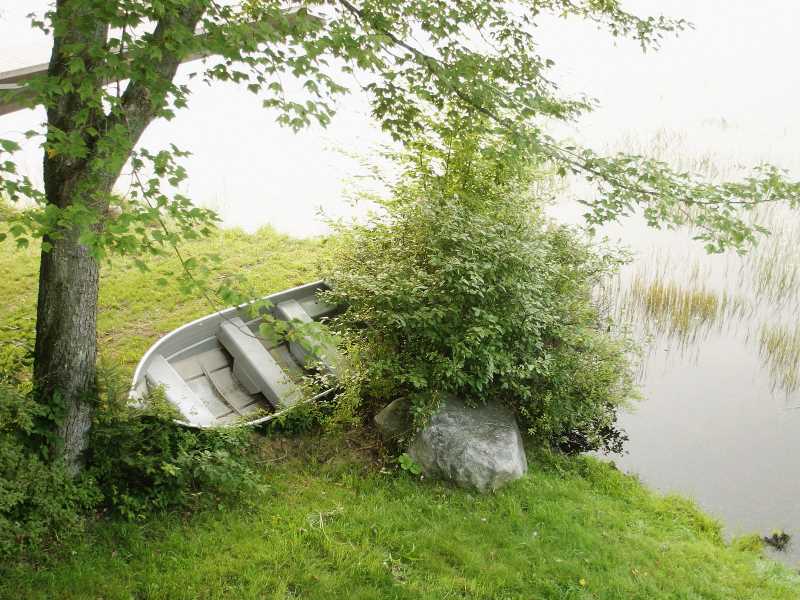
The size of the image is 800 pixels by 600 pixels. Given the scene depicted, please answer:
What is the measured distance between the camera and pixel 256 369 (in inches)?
222

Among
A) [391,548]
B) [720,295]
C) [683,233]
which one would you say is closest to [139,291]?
[391,548]

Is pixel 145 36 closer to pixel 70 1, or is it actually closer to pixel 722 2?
pixel 70 1

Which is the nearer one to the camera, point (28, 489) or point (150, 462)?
point (28, 489)

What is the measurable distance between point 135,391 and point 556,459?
367 cm

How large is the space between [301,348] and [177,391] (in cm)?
136

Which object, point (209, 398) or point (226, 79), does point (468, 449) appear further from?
point (226, 79)

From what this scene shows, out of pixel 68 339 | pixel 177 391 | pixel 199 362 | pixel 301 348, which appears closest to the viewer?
pixel 68 339

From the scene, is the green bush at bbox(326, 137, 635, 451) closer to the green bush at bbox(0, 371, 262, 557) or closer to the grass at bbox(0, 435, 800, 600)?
the grass at bbox(0, 435, 800, 600)

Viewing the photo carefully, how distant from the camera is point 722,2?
68.2 feet

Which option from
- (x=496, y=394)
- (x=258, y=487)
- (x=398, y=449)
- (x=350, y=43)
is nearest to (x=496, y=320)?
(x=496, y=394)

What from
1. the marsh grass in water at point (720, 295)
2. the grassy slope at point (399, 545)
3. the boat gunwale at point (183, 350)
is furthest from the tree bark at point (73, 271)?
the marsh grass in water at point (720, 295)

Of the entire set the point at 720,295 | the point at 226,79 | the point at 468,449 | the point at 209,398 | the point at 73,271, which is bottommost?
the point at 468,449

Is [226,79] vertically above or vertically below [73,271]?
above

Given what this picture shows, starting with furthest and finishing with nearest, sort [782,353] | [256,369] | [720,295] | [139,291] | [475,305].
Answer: [720,295] < [782,353] < [139,291] < [256,369] < [475,305]
